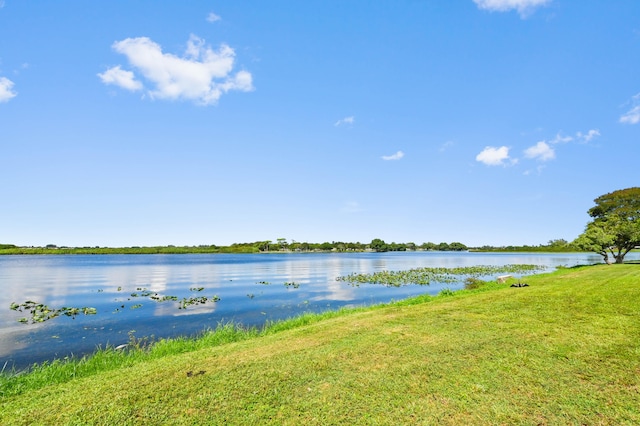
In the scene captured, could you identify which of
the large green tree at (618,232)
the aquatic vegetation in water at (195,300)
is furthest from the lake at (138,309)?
the large green tree at (618,232)

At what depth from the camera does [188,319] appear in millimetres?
19281

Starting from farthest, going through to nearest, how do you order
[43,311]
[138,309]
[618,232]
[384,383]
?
1. [618,232]
2. [138,309]
3. [43,311]
4. [384,383]

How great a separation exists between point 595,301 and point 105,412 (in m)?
16.6

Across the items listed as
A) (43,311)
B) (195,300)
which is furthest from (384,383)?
(43,311)

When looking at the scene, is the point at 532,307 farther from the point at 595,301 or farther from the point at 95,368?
the point at 95,368

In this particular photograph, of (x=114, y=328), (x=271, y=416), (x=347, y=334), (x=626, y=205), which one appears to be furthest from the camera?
(x=626, y=205)

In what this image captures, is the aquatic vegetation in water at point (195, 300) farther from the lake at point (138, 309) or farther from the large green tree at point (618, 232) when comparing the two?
the large green tree at point (618, 232)

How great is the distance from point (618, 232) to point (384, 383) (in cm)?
4408

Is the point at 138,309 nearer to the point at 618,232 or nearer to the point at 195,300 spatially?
the point at 195,300

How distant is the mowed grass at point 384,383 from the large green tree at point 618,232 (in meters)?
33.9

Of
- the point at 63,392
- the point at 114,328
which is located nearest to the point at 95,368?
the point at 63,392

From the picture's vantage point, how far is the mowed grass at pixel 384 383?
5.42 meters

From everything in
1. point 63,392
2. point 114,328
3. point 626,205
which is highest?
point 626,205

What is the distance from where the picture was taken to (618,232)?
36688 millimetres
